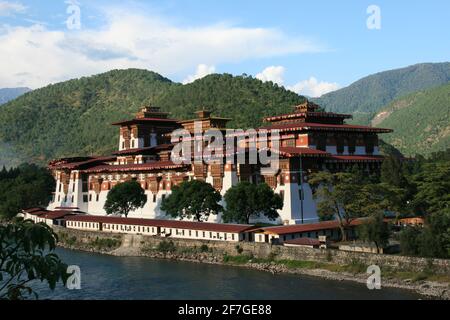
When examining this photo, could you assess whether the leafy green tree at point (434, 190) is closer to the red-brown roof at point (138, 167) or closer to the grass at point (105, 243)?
the red-brown roof at point (138, 167)

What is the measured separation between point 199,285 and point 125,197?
35989mm

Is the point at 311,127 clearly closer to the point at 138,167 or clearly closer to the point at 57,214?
the point at 138,167

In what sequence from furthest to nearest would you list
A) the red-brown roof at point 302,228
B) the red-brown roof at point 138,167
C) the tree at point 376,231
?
the red-brown roof at point 138,167, the red-brown roof at point 302,228, the tree at point 376,231

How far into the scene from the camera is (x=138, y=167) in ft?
273

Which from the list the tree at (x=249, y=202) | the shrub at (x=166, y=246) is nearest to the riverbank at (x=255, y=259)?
the shrub at (x=166, y=246)

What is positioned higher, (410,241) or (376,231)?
(376,231)

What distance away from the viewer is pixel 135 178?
84.6 m

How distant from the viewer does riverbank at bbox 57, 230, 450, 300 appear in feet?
136

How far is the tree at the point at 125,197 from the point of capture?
78.0 meters

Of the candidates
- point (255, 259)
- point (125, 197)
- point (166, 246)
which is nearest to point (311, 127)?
point (166, 246)

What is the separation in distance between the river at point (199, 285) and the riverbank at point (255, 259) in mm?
1270

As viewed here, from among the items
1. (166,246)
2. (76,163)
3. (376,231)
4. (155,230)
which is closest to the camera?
(376,231)
